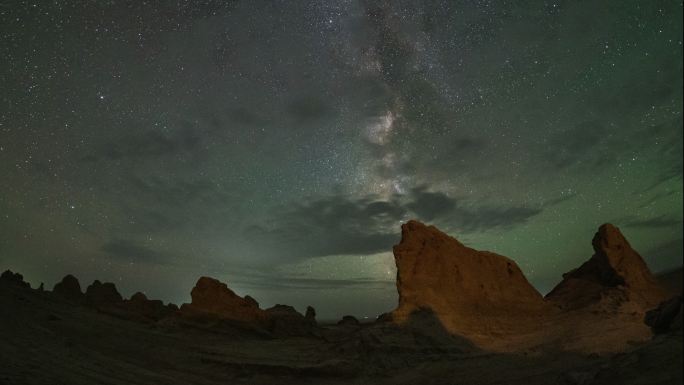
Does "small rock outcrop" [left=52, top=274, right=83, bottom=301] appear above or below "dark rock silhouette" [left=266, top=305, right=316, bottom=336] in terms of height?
above

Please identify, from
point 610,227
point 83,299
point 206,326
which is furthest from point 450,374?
point 83,299

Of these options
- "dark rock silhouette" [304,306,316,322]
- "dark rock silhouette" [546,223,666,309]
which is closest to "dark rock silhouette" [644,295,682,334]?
"dark rock silhouette" [546,223,666,309]

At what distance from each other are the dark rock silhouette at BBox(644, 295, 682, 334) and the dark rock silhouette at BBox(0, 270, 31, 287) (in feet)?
99.6

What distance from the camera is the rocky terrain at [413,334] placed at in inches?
482

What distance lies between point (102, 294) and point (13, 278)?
9.24 metres

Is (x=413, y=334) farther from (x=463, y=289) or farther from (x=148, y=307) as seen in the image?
(x=148, y=307)

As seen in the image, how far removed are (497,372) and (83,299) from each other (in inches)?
1230

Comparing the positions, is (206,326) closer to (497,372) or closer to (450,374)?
(450,374)

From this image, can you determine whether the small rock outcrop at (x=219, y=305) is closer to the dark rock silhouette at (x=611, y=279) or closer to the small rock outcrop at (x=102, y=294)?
the small rock outcrop at (x=102, y=294)

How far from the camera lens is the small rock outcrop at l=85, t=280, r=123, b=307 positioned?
103ft

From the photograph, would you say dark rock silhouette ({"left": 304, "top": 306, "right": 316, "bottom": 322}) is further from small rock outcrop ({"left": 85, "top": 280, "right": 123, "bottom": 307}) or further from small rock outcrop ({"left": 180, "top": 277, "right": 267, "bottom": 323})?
small rock outcrop ({"left": 85, "top": 280, "right": 123, "bottom": 307})

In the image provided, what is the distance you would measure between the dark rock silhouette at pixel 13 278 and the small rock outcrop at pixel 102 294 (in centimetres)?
648

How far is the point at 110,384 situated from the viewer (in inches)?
487

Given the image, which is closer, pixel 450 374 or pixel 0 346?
pixel 0 346
